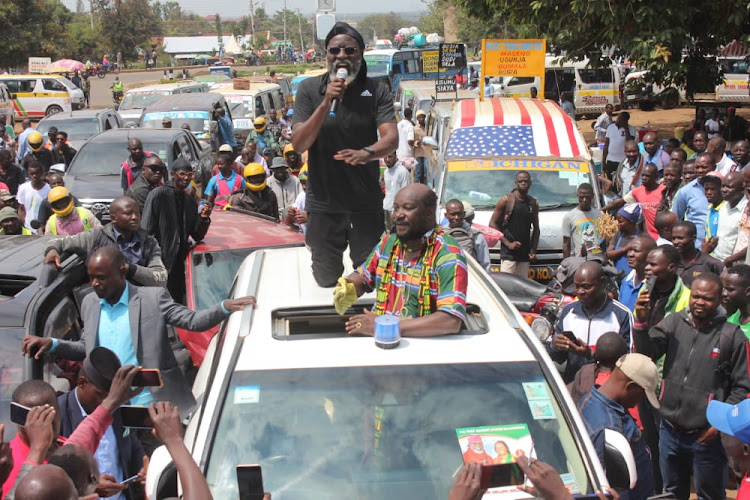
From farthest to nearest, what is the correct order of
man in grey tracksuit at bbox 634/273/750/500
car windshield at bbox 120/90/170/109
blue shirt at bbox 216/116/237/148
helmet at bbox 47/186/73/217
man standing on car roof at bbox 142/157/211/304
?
car windshield at bbox 120/90/170/109 < blue shirt at bbox 216/116/237/148 < helmet at bbox 47/186/73/217 < man standing on car roof at bbox 142/157/211/304 < man in grey tracksuit at bbox 634/273/750/500

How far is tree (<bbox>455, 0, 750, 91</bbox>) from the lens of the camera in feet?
43.8

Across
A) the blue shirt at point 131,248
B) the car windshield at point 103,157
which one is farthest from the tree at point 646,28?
the blue shirt at point 131,248

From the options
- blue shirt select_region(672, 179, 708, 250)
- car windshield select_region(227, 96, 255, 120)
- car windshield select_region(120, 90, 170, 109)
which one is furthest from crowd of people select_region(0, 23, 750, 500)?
car windshield select_region(120, 90, 170, 109)

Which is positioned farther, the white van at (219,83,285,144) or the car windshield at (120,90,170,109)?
the car windshield at (120,90,170,109)

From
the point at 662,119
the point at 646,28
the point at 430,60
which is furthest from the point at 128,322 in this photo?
the point at 662,119

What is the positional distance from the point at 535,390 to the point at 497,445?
31 cm

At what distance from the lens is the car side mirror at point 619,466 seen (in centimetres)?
333

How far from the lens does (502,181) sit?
10422 mm

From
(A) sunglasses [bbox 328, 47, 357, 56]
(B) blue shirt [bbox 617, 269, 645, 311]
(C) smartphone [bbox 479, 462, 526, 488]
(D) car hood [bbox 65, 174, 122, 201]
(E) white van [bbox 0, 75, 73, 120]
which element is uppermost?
(A) sunglasses [bbox 328, 47, 357, 56]

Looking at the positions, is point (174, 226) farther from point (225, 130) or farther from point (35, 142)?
point (225, 130)

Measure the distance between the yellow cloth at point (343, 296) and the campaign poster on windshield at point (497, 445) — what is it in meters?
0.87

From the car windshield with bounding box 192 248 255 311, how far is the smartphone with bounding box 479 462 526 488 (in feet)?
13.7

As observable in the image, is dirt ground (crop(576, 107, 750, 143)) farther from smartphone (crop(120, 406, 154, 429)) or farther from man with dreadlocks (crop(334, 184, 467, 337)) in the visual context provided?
smartphone (crop(120, 406, 154, 429))

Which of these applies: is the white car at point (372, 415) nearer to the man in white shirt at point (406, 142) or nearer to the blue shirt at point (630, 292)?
the blue shirt at point (630, 292)
